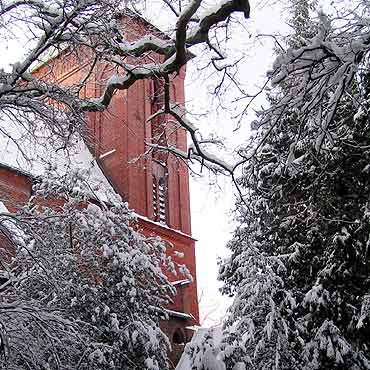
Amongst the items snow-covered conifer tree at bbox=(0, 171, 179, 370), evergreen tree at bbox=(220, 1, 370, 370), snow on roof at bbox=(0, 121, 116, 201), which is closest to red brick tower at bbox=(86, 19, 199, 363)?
snow on roof at bbox=(0, 121, 116, 201)

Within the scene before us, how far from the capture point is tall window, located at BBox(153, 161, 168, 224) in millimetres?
23906

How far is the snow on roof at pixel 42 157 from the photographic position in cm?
671

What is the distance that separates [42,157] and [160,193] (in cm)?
1660

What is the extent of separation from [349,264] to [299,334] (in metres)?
1.42

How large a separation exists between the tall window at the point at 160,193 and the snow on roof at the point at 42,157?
7.40 feet

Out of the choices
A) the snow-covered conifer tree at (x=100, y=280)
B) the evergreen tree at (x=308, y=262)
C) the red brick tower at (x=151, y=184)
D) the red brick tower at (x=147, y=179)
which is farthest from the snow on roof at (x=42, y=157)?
the evergreen tree at (x=308, y=262)

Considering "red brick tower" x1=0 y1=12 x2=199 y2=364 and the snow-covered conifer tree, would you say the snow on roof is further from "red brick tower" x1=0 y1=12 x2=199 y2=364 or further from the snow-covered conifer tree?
"red brick tower" x1=0 y1=12 x2=199 y2=364

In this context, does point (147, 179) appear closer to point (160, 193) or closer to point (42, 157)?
point (160, 193)

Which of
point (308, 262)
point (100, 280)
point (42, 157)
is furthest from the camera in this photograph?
point (100, 280)

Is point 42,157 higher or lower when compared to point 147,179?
lower

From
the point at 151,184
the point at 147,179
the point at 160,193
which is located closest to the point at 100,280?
the point at 147,179

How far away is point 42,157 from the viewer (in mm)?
8062

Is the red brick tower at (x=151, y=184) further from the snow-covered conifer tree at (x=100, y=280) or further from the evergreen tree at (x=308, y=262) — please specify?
the evergreen tree at (x=308, y=262)

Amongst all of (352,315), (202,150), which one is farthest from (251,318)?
(202,150)
